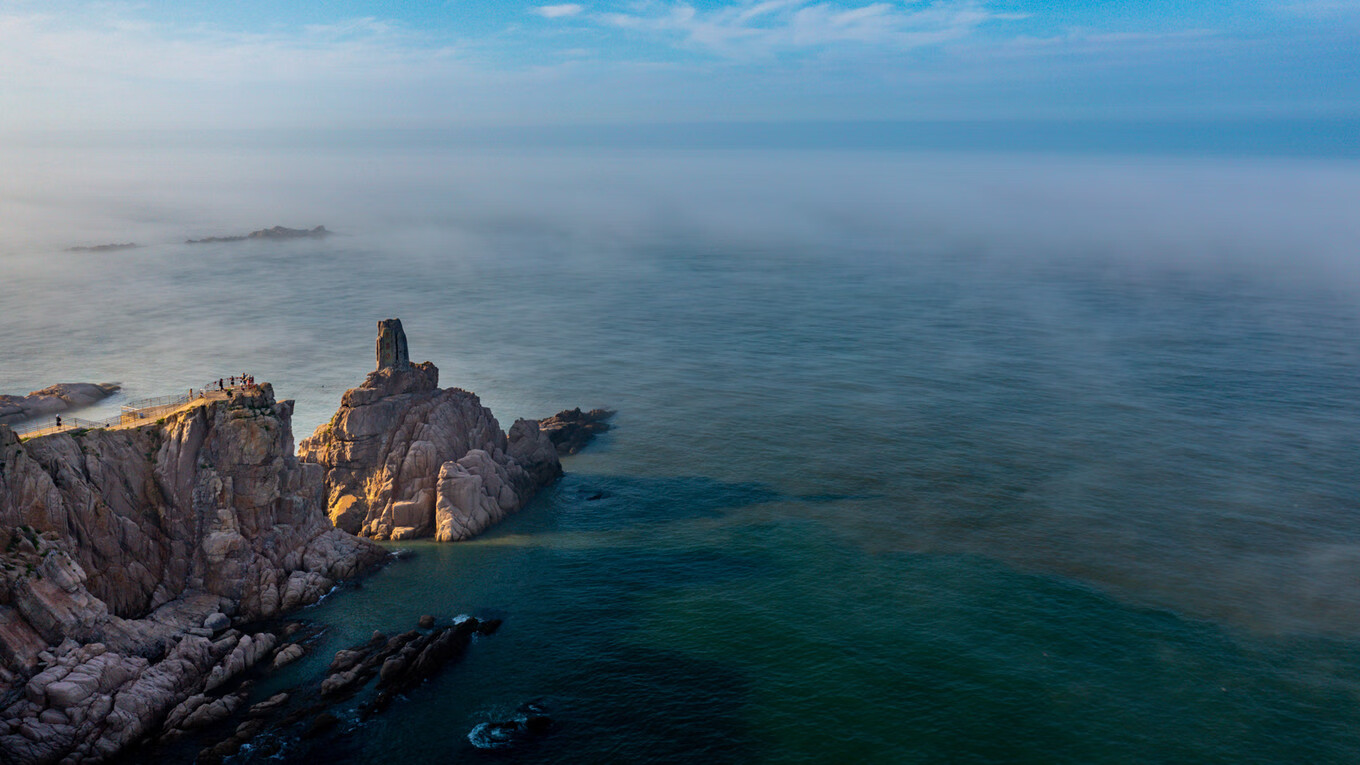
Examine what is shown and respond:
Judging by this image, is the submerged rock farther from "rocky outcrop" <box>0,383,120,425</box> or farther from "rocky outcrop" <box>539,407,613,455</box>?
"rocky outcrop" <box>0,383,120,425</box>

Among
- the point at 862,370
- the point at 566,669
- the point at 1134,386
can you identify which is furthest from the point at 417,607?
the point at 1134,386

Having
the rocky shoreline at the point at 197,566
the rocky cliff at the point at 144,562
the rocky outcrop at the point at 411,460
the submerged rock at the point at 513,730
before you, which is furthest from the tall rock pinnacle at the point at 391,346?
the submerged rock at the point at 513,730

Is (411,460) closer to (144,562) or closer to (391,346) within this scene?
(391,346)

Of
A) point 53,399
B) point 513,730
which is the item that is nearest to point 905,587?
point 513,730

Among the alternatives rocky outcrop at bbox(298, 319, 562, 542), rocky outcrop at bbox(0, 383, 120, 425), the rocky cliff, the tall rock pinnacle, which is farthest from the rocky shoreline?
rocky outcrop at bbox(0, 383, 120, 425)

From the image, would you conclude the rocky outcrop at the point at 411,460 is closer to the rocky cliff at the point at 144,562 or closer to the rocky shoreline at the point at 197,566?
the rocky shoreline at the point at 197,566

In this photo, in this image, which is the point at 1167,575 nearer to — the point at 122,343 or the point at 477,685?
the point at 477,685
